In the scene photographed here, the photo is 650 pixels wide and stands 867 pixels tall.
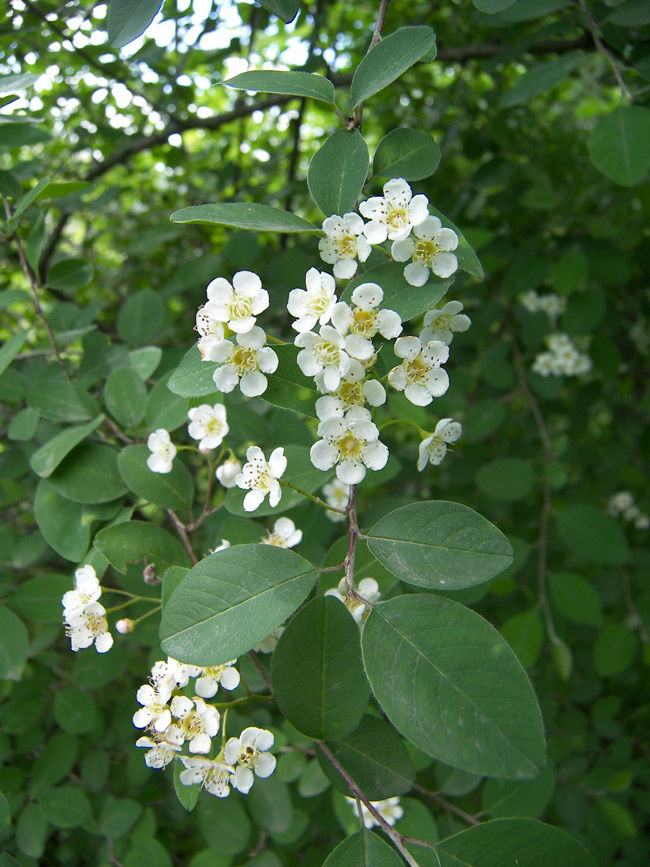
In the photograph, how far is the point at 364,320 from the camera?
80cm

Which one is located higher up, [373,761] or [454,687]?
[454,687]

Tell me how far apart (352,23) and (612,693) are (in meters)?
3.26

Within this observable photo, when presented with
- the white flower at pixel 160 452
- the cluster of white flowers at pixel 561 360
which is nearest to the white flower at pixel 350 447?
the white flower at pixel 160 452

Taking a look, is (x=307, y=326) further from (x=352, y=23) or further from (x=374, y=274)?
(x=352, y=23)

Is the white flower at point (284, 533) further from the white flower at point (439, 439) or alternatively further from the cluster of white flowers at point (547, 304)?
the cluster of white flowers at point (547, 304)

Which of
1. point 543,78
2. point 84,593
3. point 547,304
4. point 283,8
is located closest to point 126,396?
point 84,593

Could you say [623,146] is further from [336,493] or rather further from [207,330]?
[336,493]

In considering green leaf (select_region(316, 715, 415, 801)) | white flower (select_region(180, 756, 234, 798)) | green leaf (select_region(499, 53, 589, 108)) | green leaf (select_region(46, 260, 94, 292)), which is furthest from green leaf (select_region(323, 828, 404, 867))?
green leaf (select_region(499, 53, 589, 108))

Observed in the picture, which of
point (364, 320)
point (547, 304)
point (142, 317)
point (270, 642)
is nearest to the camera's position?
point (364, 320)

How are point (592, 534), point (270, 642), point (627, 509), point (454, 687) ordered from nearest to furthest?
point (454, 687) < point (270, 642) < point (592, 534) < point (627, 509)

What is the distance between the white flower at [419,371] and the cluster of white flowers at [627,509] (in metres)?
1.98

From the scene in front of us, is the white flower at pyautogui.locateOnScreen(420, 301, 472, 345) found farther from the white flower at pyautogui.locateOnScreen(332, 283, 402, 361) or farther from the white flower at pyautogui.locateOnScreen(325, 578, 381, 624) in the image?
the white flower at pyautogui.locateOnScreen(325, 578, 381, 624)

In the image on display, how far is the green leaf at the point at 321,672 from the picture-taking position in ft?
2.56

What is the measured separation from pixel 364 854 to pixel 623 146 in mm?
1264
